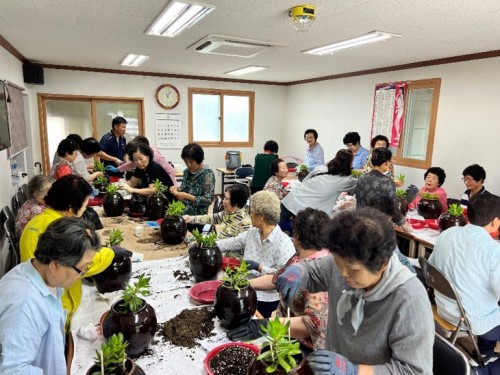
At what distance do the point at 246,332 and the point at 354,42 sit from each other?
10.8ft

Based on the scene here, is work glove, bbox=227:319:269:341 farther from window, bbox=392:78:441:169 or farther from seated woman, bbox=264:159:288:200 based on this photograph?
window, bbox=392:78:441:169

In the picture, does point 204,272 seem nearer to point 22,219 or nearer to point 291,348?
point 291,348

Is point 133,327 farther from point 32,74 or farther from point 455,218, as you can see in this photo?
point 32,74

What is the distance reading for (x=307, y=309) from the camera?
1.56 metres

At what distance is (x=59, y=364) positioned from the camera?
4.27 ft

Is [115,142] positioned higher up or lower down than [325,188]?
higher up

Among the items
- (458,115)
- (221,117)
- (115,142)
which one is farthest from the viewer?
(221,117)

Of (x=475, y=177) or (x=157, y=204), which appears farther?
(x=475, y=177)

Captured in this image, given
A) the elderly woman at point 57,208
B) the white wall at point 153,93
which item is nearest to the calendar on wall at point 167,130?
the white wall at point 153,93

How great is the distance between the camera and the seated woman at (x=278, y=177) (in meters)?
4.31

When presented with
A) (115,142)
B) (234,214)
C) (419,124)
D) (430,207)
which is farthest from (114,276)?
(419,124)

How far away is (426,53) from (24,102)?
628 cm

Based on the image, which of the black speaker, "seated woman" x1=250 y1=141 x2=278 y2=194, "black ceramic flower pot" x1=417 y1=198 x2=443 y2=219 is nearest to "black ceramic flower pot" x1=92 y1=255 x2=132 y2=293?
"black ceramic flower pot" x1=417 y1=198 x2=443 y2=219

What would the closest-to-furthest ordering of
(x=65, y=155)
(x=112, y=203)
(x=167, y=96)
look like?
(x=112, y=203) < (x=65, y=155) < (x=167, y=96)
